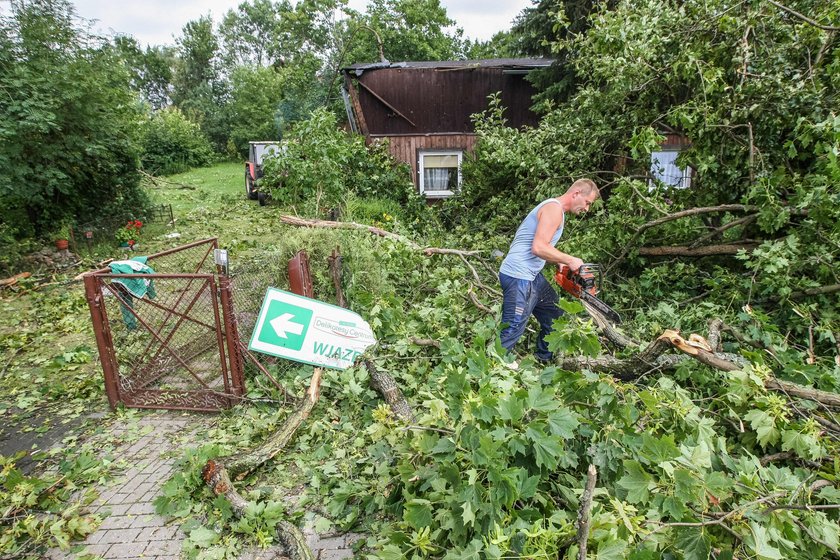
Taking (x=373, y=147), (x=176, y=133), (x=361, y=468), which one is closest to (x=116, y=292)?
(x=361, y=468)

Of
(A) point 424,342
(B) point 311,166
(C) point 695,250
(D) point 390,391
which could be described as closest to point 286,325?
(D) point 390,391

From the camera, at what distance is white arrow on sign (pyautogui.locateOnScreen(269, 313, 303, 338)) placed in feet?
12.9

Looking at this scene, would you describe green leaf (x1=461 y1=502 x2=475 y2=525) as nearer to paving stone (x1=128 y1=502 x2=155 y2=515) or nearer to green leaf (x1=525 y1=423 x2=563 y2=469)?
green leaf (x1=525 y1=423 x2=563 y2=469)

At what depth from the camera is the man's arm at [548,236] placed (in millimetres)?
3674

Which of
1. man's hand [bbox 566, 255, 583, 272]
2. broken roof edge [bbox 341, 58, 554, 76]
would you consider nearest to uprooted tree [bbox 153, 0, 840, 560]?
man's hand [bbox 566, 255, 583, 272]

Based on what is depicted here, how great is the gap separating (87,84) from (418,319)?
7.88 meters

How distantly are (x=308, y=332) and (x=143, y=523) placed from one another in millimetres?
1771

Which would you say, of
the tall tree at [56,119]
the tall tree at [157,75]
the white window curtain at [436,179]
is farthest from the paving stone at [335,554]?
the tall tree at [157,75]

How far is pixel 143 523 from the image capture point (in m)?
2.88

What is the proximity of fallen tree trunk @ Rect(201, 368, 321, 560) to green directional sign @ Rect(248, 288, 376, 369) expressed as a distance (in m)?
0.44

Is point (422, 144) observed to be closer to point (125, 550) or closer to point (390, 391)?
point (390, 391)

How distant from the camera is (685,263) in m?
5.37

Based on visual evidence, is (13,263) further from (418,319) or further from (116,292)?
(418,319)

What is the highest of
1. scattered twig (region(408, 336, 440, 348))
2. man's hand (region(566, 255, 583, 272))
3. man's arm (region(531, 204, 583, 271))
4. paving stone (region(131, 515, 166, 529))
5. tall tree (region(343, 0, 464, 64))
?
tall tree (region(343, 0, 464, 64))
